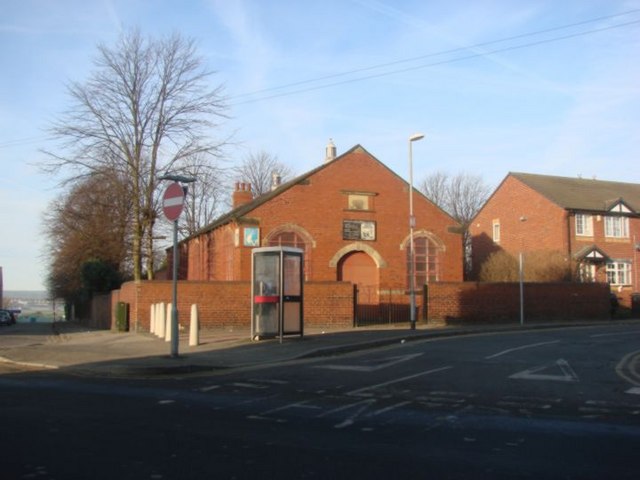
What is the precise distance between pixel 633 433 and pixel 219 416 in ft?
16.4

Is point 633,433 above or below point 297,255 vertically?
below

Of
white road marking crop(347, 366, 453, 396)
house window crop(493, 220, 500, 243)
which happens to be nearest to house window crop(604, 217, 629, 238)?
house window crop(493, 220, 500, 243)

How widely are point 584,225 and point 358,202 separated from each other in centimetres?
1867

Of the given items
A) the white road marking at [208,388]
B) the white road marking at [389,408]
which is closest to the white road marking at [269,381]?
the white road marking at [208,388]

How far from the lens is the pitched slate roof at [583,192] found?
148 feet

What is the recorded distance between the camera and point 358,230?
1379 inches

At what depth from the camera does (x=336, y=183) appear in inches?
1373

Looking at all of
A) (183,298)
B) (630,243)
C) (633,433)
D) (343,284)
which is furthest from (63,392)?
(630,243)

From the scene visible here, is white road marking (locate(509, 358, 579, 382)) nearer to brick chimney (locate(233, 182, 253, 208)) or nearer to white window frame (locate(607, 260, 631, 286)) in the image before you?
brick chimney (locate(233, 182, 253, 208))

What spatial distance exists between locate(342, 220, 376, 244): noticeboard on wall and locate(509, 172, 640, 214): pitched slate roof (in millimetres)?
15973

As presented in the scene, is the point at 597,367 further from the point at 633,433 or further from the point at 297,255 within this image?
the point at 297,255

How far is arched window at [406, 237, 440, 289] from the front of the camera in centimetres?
3616

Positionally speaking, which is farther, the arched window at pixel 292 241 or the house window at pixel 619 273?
the house window at pixel 619 273

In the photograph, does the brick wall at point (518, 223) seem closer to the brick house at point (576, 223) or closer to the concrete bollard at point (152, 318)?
the brick house at point (576, 223)
